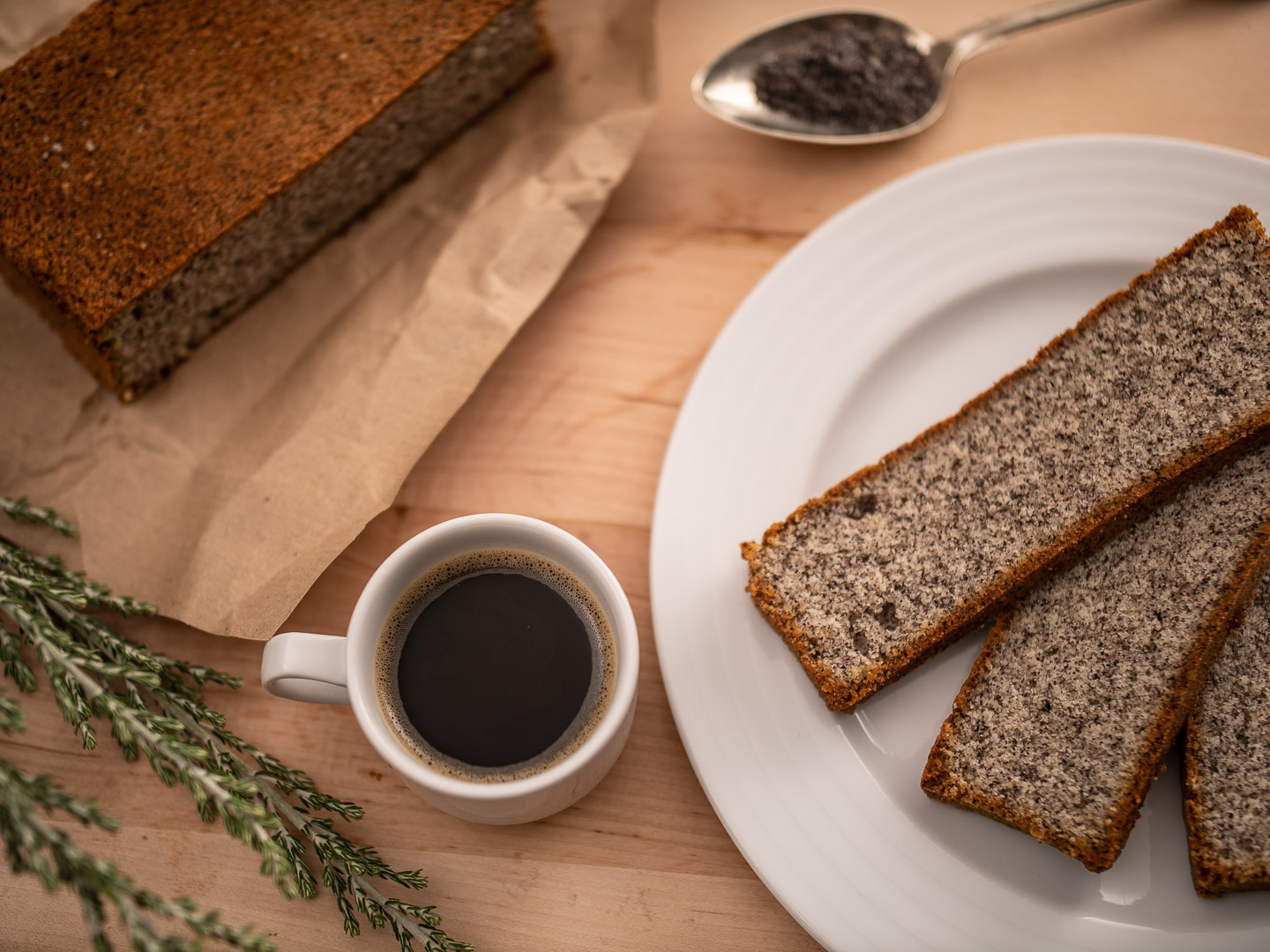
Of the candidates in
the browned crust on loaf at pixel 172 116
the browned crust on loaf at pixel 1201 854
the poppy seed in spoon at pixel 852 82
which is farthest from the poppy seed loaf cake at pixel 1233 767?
the browned crust on loaf at pixel 172 116

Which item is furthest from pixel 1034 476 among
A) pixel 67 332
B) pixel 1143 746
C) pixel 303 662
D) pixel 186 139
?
→ pixel 67 332

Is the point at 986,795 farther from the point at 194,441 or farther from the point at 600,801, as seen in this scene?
the point at 194,441

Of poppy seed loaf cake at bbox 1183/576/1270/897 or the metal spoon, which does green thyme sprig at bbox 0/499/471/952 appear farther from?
the metal spoon

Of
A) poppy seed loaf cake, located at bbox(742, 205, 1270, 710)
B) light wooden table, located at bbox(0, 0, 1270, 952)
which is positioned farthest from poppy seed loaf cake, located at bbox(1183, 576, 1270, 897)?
light wooden table, located at bbox(0, 0, 1270, 952)

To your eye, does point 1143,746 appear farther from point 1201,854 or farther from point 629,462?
point 629,462

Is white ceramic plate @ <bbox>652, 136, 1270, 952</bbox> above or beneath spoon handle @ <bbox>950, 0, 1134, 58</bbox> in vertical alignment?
beneath

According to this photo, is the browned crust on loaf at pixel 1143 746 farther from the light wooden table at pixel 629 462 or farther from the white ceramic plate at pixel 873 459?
the light wooden table at pixel 629 462
